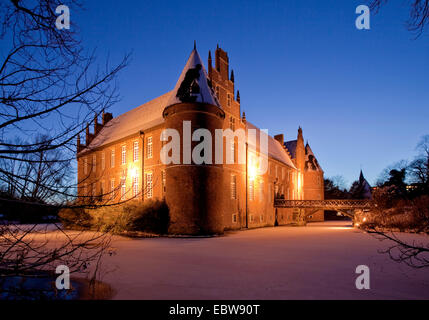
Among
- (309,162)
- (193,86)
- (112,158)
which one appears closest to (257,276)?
(193,86)

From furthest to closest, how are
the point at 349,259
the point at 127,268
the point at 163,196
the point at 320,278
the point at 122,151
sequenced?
1. the point at 122,151
2. the point at 163,196
3. the point at 349,259
4. the point at 127,268
5. the point at 320,278

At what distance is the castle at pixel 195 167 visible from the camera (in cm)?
2300

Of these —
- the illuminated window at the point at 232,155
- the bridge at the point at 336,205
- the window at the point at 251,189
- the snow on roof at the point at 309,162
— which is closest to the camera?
the illuminated window at the point at 232,155

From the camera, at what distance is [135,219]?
22750 millimetres

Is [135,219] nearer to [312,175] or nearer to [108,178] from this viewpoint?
[108,178]

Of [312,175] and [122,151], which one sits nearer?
[122,151]

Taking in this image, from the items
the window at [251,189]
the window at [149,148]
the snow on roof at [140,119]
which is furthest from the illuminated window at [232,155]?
the window at [149,148]

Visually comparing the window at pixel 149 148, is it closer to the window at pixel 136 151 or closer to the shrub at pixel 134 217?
the window at pixel 136 151

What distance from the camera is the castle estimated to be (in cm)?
2300

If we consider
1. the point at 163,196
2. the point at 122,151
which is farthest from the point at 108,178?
the point at 163,196

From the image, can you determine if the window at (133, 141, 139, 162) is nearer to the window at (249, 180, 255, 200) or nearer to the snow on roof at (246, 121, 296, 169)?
the window at (249, 180, 255, 200)

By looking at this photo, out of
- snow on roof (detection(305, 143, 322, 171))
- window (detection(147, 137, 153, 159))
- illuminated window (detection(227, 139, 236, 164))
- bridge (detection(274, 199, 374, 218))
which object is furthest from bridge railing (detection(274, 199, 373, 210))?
window (detection(147, 137, 153, 159))
